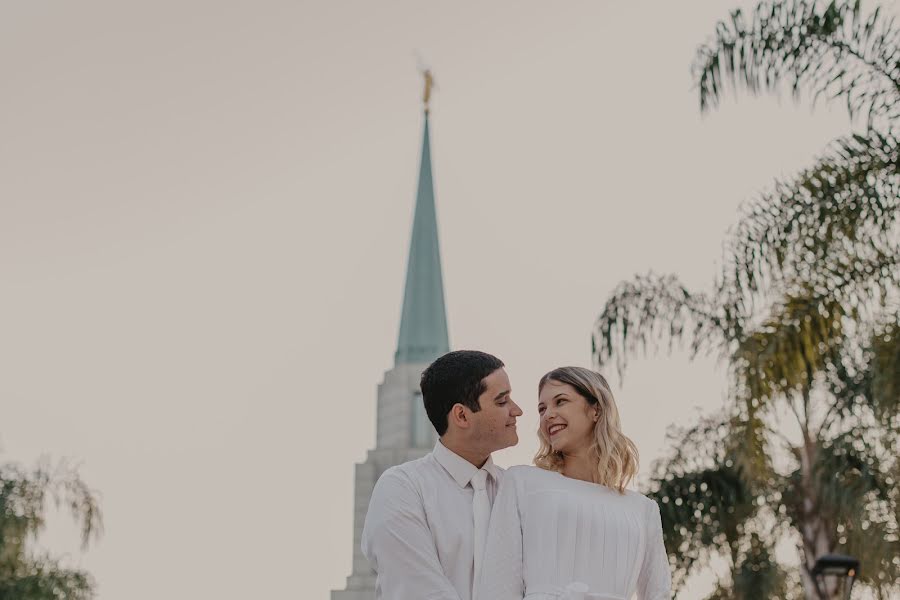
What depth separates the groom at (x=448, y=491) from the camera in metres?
4.44

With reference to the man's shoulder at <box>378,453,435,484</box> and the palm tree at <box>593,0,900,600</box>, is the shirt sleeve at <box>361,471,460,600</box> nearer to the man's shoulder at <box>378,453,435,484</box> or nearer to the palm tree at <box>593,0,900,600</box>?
the man's shoulder at <box>378,453,435,484</box>

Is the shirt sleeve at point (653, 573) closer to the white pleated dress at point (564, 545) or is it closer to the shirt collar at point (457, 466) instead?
the white pleated dress at point (564, 545)

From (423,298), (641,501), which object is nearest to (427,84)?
(423,298)

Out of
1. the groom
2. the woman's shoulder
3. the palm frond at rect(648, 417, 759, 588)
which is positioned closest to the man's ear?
the groom

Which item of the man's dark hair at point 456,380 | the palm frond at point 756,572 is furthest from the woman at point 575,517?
the palm frond at point 756,572

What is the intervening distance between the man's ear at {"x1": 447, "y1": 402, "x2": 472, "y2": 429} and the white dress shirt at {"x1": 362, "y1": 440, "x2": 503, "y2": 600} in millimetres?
93

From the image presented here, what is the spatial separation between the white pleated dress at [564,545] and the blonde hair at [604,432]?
0.05 m

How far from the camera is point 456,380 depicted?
4578 mm

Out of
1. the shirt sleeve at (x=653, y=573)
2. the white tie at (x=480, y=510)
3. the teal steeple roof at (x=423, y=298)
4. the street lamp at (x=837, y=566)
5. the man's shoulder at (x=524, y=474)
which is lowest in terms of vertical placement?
the shirt sleeve at (x=653, y=573)

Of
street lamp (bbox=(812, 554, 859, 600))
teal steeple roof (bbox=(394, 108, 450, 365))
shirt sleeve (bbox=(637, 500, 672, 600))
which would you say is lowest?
shirt sleeve (bbox=(637, 500, 672, 600))

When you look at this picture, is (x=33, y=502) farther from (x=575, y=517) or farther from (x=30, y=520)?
(x=575, y=517)

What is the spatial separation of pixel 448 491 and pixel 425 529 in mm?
160

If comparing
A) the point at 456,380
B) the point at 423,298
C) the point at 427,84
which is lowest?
the point at 456,380

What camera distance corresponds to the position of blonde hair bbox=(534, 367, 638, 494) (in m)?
4.64
